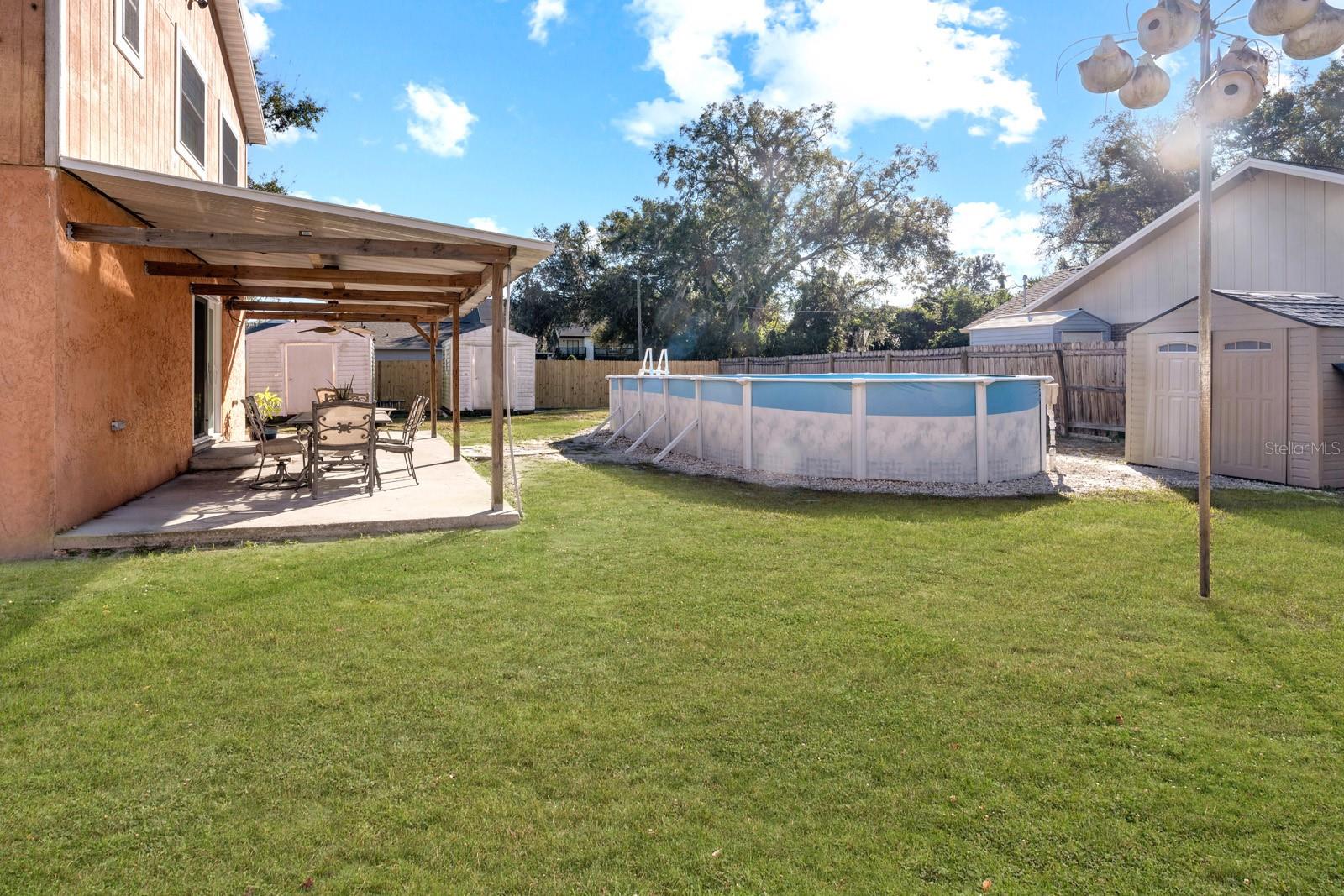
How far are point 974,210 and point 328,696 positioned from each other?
35.0 m

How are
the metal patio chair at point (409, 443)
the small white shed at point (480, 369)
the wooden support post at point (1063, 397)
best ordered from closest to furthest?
the metal patio chair at point (409, 443) < the wooden support post at point (1063, 397) < the small white shed at point (480, 369)

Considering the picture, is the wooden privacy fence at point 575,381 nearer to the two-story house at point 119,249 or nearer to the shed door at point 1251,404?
the two-story house at point 119,249

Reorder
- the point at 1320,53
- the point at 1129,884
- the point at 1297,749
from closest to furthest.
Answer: the point at 1129,884, the point at 1297,749, the point at 1320,53

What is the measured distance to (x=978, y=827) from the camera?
94.0 inches

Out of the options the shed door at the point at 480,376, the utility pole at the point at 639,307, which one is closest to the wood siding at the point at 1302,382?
the shed door at the point at 480,376

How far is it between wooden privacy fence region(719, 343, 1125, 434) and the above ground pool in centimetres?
574

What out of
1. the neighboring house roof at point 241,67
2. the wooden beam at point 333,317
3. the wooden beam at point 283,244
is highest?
the neighboring house roof at point 241,67

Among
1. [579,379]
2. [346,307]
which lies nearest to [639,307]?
[579,379]

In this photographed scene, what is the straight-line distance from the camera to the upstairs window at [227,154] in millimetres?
11586

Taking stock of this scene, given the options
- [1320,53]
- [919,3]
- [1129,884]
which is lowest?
[1129,884]

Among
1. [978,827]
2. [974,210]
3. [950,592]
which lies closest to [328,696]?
[978,827]

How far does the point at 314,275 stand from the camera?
8.90 m

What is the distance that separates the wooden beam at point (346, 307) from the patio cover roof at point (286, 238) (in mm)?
1473

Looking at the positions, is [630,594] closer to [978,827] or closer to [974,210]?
[978,827]
